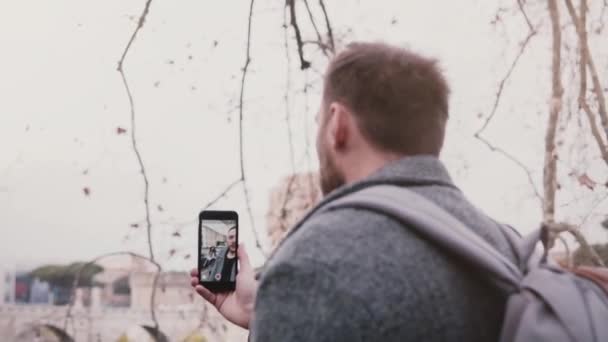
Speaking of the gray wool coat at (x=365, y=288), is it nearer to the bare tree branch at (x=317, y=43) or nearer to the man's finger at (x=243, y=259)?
the man's finger at (x=243, y=259)

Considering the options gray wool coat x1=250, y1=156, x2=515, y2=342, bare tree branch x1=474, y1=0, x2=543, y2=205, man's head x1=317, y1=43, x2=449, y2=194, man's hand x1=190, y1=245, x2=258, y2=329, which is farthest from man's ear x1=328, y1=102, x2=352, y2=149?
bare tree branch x1=474, y1=0, x2=543, y2=205

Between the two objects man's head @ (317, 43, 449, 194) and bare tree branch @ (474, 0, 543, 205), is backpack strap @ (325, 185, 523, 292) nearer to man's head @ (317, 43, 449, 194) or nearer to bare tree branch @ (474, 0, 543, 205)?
→ man's head @ (317, 43, 449, 194)

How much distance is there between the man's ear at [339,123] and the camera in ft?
2.36

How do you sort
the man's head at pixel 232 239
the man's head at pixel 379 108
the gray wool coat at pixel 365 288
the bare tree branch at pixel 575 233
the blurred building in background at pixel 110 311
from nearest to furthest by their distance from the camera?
1. the gray wool coat at pixel 365 288
2. the man's head at pixel 379 108
3. the man's head at pixel 232 239
4. the blurred building in background at pixel 110 311
5. the bare tree branch at pixel 575 233

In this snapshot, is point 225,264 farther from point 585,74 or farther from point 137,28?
point 585,74

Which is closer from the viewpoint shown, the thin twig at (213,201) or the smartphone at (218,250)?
the smartphone at (218,250)

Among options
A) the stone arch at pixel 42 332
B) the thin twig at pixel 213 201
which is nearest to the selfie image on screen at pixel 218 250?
the thin twig at pixel 213 201

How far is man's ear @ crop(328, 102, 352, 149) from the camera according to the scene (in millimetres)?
720

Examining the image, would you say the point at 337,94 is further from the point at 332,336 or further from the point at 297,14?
the point at 297,14

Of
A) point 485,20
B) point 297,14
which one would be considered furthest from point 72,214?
point 485,20

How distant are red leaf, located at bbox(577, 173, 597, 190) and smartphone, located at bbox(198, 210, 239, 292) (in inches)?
40.6

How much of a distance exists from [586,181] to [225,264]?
1.13 meters

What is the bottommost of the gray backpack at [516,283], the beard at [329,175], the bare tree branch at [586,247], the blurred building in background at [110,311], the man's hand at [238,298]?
the blurred building in background at [110,311]

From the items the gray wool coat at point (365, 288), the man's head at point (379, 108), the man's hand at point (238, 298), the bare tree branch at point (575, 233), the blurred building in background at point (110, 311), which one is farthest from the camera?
the bare tree branch at point (575, 233)
